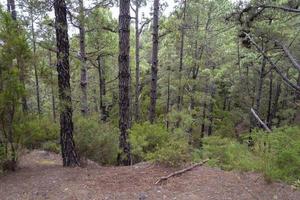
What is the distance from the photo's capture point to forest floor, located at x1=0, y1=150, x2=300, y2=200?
4.66 m

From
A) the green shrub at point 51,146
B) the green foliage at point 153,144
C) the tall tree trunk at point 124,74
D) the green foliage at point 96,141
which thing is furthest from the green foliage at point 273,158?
the green shrub at point 51,146

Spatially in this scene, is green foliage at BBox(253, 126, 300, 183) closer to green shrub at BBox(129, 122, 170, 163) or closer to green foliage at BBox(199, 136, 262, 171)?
green foliage at BBox(199, 136, 262, 171)

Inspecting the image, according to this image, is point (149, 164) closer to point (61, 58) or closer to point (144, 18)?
point (61, 58)

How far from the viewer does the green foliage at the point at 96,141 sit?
697 cm

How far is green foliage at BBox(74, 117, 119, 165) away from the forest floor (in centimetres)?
82

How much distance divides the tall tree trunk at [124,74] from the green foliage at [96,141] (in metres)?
0.32

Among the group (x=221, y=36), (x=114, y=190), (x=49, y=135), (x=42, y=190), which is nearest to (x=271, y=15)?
Answer: (x=114, y=190)

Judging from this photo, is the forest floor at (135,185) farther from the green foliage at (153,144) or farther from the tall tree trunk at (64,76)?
the tall tree trunk at (64,76)

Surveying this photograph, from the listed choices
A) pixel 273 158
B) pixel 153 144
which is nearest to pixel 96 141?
pixel 153 144

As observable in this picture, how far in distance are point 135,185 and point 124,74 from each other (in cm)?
277

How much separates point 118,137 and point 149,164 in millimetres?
1601

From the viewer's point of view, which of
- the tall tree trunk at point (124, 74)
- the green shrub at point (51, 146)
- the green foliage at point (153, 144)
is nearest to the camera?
the green foliage at point (153, 144)

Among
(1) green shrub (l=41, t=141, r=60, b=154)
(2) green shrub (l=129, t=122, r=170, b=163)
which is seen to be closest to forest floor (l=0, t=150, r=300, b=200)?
(2) green shrub (l=129, t=122, r=170, b=163)

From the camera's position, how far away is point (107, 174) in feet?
19.1
